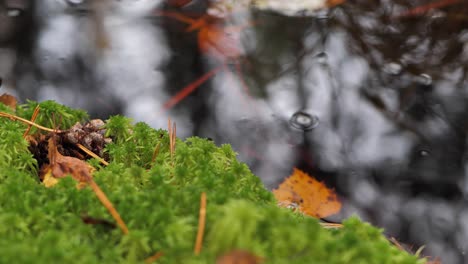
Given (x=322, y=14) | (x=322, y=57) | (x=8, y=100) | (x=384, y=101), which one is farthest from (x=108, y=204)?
(x=322, y=14)

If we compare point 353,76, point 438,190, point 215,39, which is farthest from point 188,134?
point 438,190

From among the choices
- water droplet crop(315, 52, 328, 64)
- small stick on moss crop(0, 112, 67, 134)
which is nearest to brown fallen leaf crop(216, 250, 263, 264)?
small stick on moss crop(0, 112, 67, 134)

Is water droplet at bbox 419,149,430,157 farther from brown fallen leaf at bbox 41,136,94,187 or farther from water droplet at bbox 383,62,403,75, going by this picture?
brown fallen leaf at bbox 41,136,94,187

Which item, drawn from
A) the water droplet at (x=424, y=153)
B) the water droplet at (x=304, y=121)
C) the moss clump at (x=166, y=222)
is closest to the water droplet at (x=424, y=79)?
the water droplet at (x=424, y=153)

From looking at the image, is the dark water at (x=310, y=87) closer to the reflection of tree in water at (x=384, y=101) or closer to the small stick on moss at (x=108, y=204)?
the reflection of tree in water at (x=384, y=101)

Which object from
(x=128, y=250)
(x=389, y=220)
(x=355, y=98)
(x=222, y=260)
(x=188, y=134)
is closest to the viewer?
(x=222, y=260)

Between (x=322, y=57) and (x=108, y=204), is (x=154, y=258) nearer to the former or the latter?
(x=108, y=204)

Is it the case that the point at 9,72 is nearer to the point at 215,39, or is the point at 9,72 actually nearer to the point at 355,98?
the point at 215,39
